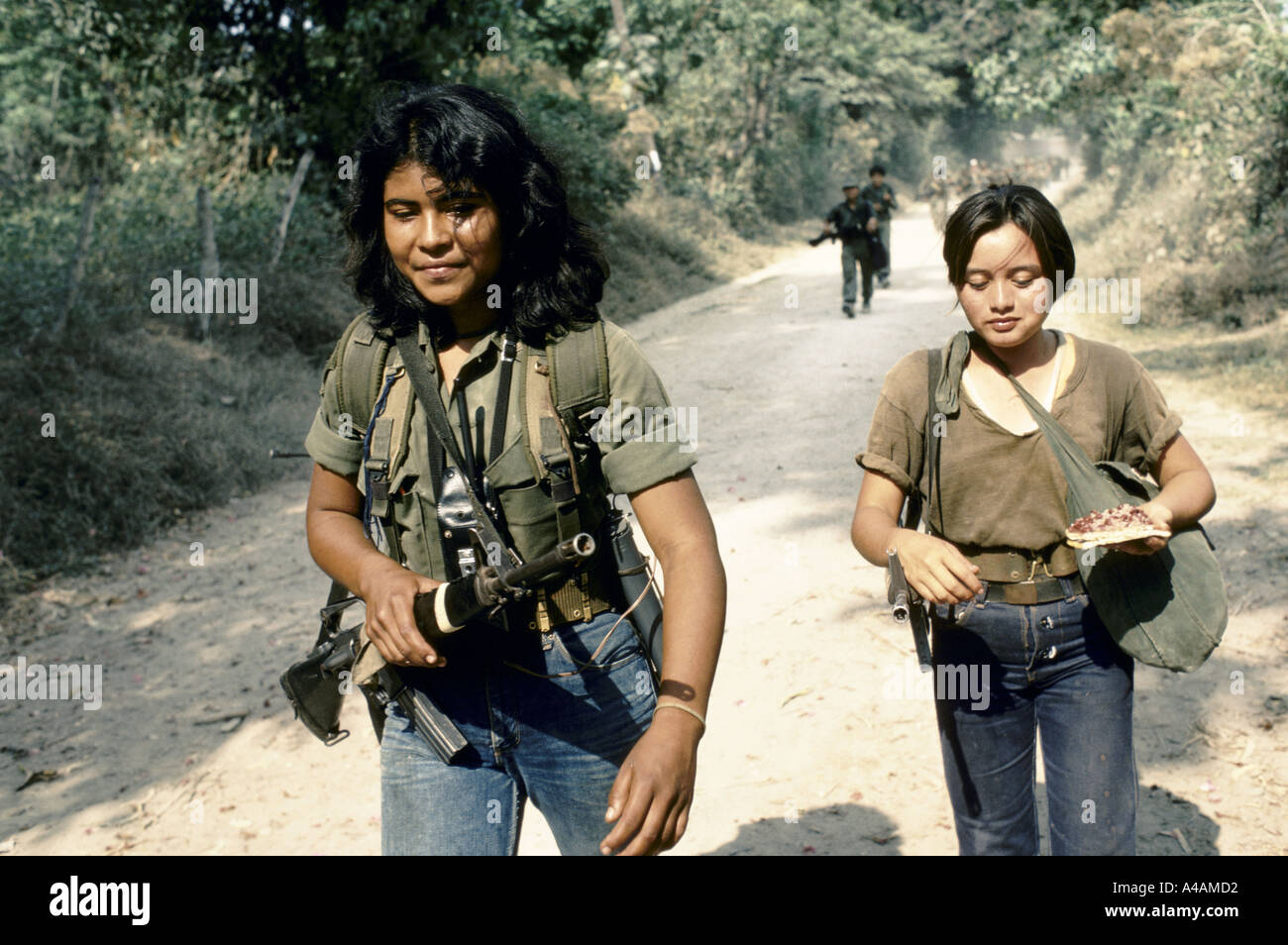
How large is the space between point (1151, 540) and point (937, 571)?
41 centimetres

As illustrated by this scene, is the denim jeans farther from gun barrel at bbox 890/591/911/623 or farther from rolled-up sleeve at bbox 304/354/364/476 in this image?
rolled-up sleeve at bbox 304/354/364/476

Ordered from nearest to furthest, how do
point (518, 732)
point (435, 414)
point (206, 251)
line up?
point (435, 414), point (518, 732), point (206, 251)

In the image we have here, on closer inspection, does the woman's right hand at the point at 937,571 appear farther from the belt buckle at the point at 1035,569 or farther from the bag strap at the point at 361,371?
the bag strap at the point at 361,371

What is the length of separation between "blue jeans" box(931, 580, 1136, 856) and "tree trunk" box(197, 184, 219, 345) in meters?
9.07

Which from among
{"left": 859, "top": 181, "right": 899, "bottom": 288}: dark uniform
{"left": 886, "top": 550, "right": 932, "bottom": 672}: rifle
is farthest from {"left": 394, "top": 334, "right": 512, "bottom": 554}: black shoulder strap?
{"left": 859, "top": 181, "right": 899, "bottom": 288}: dark uniform

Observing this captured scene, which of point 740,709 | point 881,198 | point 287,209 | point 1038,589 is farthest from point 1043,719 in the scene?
point 881,198

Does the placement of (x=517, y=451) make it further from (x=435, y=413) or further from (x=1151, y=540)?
(x=1151, y=540)

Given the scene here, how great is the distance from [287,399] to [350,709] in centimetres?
557

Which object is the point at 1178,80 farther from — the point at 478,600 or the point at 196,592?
the point at 478,600

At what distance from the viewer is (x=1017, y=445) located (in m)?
2.42

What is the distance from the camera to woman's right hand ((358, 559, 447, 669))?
5.81 ft

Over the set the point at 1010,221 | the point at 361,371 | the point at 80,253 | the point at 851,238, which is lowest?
the point at 361,371

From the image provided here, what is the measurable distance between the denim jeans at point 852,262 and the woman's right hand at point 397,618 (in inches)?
492

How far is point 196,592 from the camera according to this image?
6.47 metres
